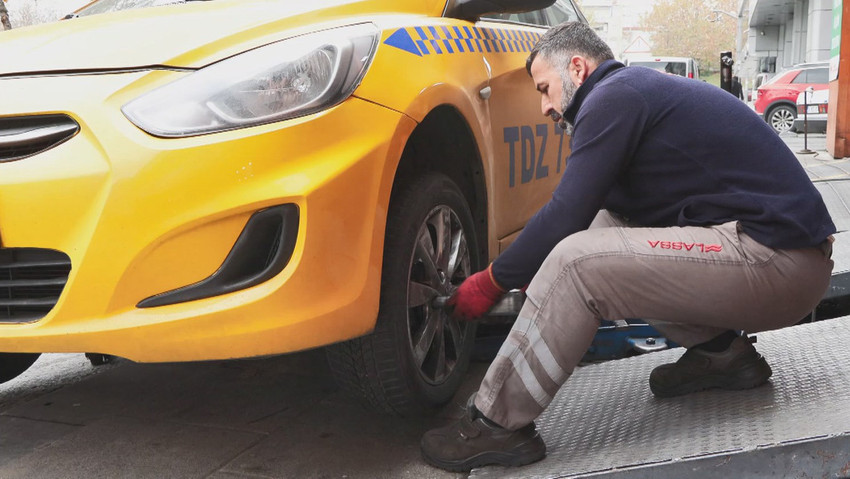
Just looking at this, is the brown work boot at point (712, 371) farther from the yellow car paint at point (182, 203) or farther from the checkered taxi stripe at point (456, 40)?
the checkered taxi stripe at point (456, 40)

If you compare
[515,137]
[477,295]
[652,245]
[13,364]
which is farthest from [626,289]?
[13,364]

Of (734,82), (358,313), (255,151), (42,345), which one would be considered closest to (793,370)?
(358,313)

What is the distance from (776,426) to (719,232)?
447 millimetres

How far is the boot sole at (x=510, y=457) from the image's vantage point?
1.94m

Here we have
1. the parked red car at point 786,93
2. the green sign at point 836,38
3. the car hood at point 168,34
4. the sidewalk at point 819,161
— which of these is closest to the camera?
the car hood at point 168,34

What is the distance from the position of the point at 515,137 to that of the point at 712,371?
112cm

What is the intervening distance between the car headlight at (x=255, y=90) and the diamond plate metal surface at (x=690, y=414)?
971 millimetres

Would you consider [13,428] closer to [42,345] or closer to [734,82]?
[42,345]

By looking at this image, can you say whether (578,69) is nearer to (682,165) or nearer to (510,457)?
(682,165)

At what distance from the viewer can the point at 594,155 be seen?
6.21ft

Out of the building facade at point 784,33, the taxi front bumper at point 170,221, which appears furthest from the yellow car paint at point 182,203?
the building facade at point 784,33

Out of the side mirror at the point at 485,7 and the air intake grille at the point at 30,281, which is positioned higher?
the side mirror at the point at 485,7

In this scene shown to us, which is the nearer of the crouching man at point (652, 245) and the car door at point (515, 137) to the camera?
the crouching man at point (652, 245)

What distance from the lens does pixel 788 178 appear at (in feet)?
6.18
